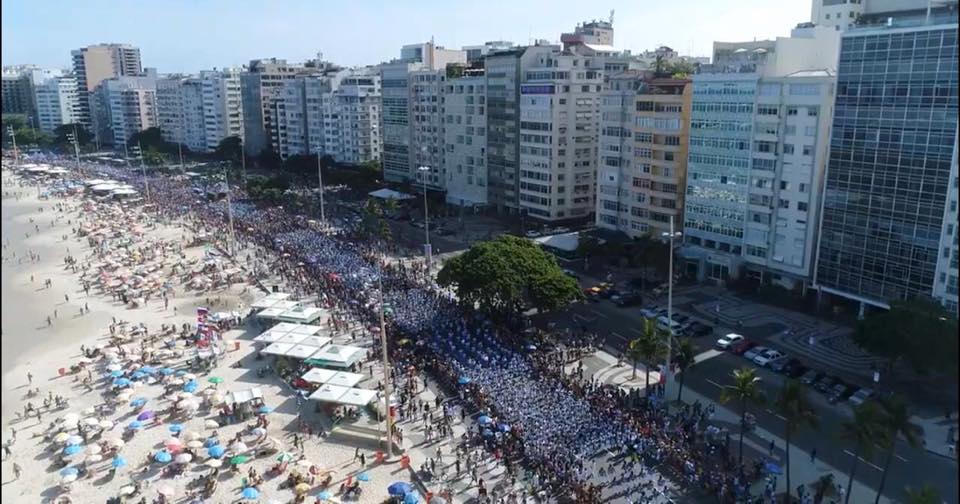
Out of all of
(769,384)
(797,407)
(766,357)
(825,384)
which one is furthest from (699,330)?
(797,407)

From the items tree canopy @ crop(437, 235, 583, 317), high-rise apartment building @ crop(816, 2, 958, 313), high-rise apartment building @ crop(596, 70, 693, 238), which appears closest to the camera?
high-rise apartment building @ crop(816, 2, 958, 313)

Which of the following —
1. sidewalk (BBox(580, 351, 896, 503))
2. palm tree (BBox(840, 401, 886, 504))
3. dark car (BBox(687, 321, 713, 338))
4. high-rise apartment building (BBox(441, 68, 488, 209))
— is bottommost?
sidewalk (BBox(580, 351, 896, 503))

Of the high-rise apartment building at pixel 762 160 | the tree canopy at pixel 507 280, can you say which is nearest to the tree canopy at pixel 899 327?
the high-rise apartment building at pixel 762 160

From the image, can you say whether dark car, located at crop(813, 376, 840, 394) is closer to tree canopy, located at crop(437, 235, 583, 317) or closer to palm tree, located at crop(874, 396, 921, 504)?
palm tree, located at crop(874, 396, 921, 504)

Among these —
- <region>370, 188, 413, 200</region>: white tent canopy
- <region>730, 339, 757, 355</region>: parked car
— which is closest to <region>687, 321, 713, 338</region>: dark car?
<region>730, 339, 757, 355</region>: parked car

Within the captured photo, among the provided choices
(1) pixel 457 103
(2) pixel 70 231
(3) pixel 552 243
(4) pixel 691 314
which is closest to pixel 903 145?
(4) pixel 691 314

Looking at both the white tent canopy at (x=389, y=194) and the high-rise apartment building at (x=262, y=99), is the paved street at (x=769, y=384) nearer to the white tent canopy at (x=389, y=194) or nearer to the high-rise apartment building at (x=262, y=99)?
the white tent canopy at (x=389, y=194)

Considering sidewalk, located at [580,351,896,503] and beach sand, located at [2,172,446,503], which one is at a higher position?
sidewalk, located at [580,351,896,503]
